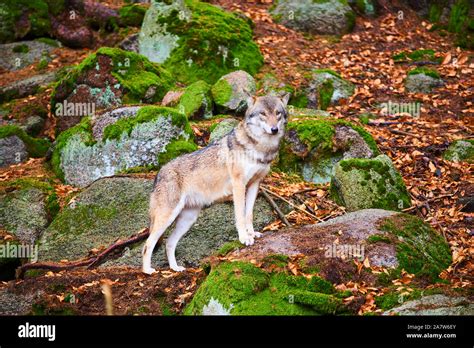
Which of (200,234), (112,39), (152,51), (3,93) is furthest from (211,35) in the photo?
(200,234)

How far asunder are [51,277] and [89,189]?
2887mm

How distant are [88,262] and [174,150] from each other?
3.20m

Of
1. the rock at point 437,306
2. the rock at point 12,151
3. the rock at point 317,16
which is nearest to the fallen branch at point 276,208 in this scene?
the rock at point 437,306

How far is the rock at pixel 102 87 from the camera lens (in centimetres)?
1552

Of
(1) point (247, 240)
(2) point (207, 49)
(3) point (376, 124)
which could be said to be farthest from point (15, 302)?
(2) point (207, 49)

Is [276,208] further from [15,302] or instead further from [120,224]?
[15,302]

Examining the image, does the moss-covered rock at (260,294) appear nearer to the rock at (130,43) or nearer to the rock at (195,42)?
the rock at (195,42)

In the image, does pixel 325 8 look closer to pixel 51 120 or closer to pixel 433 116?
pixel 433 116

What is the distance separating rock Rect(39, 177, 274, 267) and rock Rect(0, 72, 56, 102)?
6.72m

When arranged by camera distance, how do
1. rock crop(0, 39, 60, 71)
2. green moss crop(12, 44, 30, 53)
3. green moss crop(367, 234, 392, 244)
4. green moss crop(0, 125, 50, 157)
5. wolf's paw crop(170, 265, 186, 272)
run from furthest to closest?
green moss crop(12, 44, 30, 53) → rock crop(0, 39, 60, 71) → green moss crop(0, 125, 50, 157) → wolf's paw crop(170, 265, 186, 272) → green moss crop(367, 234, 392, 244)

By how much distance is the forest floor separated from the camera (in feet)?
31.4

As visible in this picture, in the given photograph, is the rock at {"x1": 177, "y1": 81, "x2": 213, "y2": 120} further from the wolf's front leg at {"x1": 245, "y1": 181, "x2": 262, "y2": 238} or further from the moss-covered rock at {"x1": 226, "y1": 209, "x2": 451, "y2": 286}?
the moss-covered rock at {"x1": 226, "y1": 209, "x2": 451, "y2": 286}

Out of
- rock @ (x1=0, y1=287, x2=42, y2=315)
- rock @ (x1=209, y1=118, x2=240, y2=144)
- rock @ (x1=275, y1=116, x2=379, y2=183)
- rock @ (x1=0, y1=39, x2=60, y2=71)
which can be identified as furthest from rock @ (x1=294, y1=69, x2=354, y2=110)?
rock @ (x1=0, y1=287, x2=42, y2=315)

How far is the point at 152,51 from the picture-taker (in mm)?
18172
